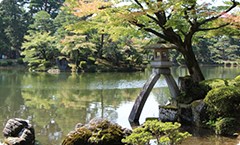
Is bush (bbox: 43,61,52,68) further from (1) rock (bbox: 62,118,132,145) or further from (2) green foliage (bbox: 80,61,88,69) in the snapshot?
(1) rock (bbox: 62,118,132,145)

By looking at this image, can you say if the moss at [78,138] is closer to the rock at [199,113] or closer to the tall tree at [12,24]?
the rock at [199,113]

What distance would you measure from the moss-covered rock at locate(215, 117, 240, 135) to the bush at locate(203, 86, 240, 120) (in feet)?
0.79

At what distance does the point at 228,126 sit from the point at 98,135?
9.34 feet

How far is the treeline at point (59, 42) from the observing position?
72.6 ft

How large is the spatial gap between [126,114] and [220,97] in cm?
291

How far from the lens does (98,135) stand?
13.2 feet

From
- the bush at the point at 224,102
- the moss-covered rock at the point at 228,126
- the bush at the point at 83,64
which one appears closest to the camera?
the moss-covered rock at the point at 228,126

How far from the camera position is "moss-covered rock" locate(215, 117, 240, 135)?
448 centimetres

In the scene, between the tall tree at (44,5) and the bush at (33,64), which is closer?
the bush at (33,64)

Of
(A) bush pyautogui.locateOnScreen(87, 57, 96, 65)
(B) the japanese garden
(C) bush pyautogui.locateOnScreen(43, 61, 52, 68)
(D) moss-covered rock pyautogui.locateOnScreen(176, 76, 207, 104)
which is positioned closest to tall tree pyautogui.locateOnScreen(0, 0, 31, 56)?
(C) bush pyautogui.locateOnScreen(43, 61, 52, 68)

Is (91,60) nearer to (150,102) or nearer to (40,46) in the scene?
(40,46)

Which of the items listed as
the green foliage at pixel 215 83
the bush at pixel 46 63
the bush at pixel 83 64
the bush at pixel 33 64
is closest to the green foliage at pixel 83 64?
the bush at pixel 83 64

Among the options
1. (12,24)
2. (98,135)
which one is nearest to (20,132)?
(98,135)

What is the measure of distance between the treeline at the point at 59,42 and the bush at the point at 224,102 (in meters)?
14.1
